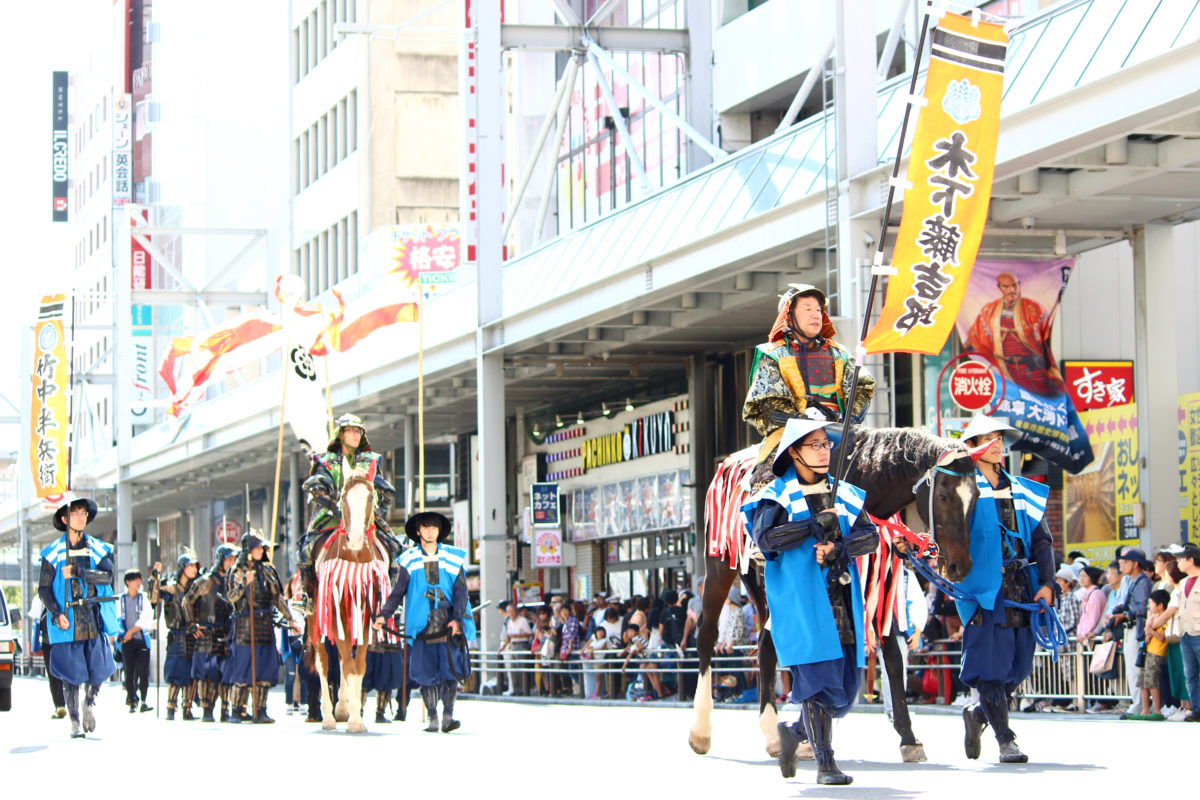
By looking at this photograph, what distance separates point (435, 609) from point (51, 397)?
3551 cm

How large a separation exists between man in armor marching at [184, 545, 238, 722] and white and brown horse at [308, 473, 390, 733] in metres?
3.81

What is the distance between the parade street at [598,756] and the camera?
32.2ft

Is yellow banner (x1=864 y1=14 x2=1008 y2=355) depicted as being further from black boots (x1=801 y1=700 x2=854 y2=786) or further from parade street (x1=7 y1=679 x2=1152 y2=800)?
black boots (x1=801 y1=700 x2=854 y2=786)

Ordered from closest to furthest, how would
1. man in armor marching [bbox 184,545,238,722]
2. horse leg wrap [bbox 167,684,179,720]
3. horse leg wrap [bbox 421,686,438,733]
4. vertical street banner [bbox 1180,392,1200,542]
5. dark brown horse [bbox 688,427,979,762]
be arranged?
dark brown horse [bbox 688,427,979,762] < horse leg wrap [bbox 421,686,438,733] < man in armor marching [bbox 184,545,238,722] < vertical street banner [bbox 1180,392,1200,542] < horse leg wrap [bbox 167,684,179,720]

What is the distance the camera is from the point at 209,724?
2023 centimetres

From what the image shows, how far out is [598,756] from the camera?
12.9 m

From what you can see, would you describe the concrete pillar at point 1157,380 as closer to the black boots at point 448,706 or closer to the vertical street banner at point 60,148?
the black boots at point 448,706

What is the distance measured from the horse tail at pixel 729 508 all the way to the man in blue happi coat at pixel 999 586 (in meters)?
1.44

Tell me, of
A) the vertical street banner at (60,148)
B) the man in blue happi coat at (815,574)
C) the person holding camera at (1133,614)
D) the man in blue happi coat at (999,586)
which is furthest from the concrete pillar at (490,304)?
the vertical street banner at (60,148)

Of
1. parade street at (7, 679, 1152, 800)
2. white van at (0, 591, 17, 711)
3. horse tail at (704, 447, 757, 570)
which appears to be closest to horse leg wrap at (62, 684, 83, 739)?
parade street at (7, 679, 1152, 800)

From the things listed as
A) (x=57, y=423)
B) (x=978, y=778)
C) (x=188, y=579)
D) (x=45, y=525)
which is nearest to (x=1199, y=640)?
(x=978, y=778)

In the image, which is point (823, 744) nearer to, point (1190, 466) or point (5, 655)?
point (1190, 466)

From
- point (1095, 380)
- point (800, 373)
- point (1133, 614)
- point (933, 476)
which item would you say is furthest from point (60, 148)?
point (933, 476)

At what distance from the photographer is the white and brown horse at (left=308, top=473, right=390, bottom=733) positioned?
16984mm
